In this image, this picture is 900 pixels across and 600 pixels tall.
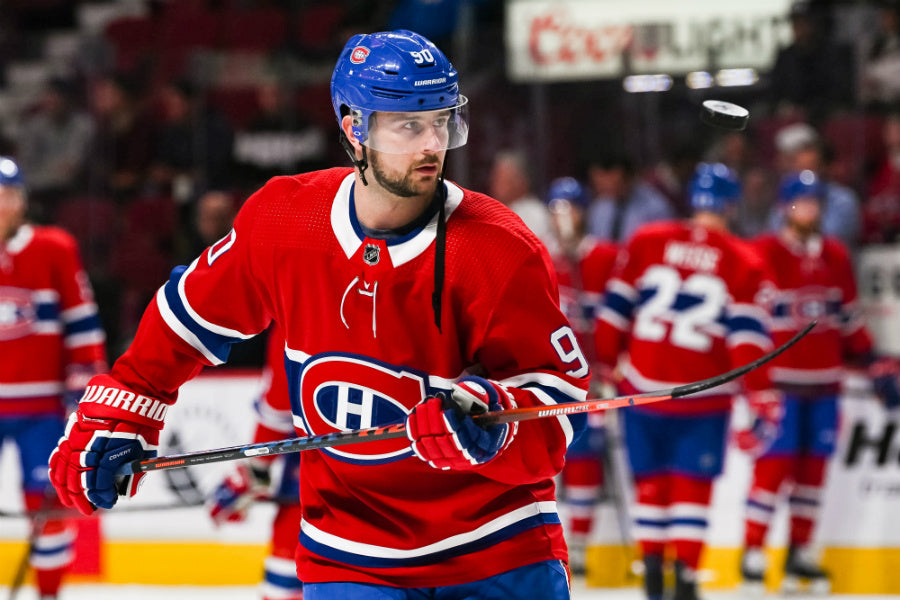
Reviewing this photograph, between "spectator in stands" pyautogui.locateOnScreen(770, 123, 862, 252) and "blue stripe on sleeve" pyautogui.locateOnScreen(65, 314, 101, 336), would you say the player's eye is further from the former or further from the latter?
"spectator in stands" pyautogui.locateOnScreen(770, 123, 862, 252)

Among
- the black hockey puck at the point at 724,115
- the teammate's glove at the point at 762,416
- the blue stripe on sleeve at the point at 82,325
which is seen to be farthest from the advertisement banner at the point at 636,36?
the black hockey puck at the point at 724,115

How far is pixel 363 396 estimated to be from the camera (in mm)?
1998

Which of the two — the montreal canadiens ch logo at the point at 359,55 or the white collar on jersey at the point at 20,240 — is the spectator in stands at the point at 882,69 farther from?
the montreal canadiens ch logo at the point at 359,55

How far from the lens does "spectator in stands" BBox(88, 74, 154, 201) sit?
257 inches

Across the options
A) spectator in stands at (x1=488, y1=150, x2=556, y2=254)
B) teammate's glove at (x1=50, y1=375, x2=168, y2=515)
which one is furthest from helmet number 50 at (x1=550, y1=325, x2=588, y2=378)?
spectator in stands at (x1=488, y1=150, x2=556, y2=254)

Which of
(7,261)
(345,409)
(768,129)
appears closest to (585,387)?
(345,409)

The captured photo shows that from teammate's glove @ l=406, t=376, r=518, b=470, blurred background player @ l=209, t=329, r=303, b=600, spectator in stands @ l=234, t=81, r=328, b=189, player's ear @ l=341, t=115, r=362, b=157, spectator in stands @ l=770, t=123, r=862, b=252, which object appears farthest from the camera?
spectator in stands @ l=234, t=81, r=328, b=189

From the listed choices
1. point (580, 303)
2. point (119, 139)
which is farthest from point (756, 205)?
point (119, 139)

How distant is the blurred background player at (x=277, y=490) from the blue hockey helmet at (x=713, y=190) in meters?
1.71

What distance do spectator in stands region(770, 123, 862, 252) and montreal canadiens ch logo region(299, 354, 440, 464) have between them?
397 centimetres

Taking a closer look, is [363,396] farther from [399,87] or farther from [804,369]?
[804,369]

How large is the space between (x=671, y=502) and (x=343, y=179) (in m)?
2.96

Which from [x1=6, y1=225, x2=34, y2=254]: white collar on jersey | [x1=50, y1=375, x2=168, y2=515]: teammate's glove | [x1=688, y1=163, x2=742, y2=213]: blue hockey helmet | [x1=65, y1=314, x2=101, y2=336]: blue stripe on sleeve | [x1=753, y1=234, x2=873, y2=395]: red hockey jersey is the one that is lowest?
[x1=753, y1=234, x2=873, y2=395]: red hockey jersey

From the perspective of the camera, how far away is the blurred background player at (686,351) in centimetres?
462
